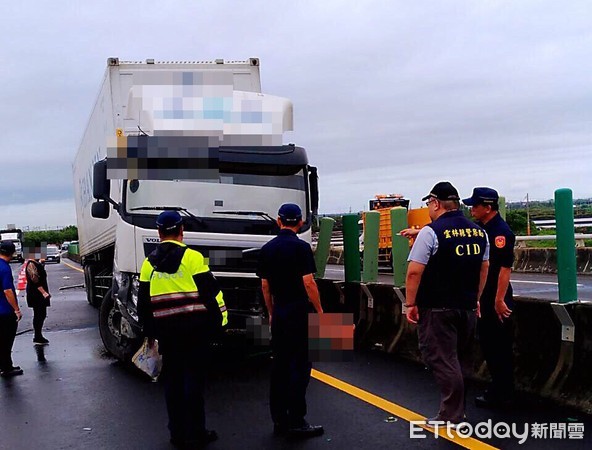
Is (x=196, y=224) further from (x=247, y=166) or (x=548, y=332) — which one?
(x=548, y=332)

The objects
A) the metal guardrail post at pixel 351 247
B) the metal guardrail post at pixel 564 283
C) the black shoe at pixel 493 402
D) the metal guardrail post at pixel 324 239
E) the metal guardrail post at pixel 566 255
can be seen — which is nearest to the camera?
the black shoe at pixel 493 402

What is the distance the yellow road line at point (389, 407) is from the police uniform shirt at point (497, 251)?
3.85 ft

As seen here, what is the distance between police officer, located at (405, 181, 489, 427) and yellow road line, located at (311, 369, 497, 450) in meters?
0.19

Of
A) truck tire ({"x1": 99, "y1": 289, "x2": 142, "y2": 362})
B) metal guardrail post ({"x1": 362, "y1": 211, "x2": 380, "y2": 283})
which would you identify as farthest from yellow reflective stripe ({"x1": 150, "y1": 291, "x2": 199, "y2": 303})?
metal guardrail post ({"x1": 362, "y1": 211, "x2": 380, "y2": 283})

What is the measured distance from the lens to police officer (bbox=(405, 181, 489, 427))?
4.95m

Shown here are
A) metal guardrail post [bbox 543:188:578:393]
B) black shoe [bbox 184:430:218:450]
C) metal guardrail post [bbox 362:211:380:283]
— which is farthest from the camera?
metal guardrail post [bbox 362:211:380:283]

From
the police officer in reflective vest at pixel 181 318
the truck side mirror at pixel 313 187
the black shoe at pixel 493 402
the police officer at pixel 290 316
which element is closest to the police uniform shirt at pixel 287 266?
the police officer at pixel 290 316

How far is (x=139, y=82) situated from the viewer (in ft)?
30.5

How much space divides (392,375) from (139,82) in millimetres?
5322

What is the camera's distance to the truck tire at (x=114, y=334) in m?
8.30

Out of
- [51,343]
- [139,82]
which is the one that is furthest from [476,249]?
[51,343]

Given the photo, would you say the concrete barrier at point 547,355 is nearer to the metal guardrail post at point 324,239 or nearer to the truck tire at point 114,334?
the metal guardrail post at point 324,239

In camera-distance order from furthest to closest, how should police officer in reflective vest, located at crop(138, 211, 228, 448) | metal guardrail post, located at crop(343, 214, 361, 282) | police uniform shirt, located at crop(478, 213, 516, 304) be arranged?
1. metal guardrail post, located at crop(343, 214, 361, 282)
2. police uniform shirt, located at crop(478, 213, 516, 304)
3. police officer in reflective vest, located at crop(138, 211, 228, 448)

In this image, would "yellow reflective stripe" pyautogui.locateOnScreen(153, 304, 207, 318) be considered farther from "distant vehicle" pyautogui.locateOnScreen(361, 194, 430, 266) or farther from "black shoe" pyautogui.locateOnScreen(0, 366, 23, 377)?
"distant vehicle" pyautogui.locateOnScreen(361, 194, 430, 266)
